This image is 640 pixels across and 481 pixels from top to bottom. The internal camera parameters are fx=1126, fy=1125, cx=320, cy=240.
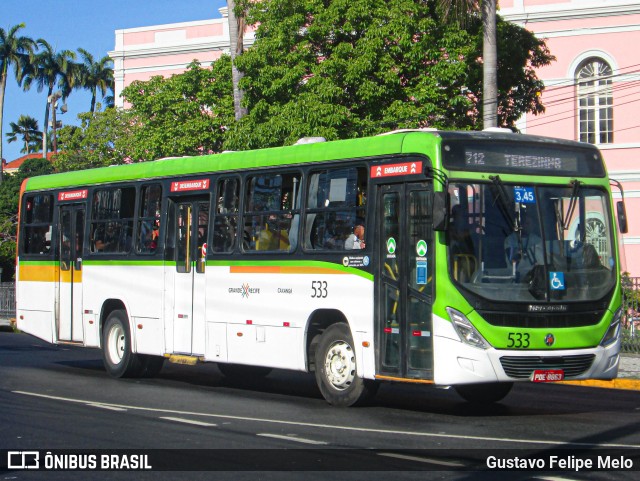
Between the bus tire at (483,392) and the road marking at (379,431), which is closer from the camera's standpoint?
the road marking at (379,431)

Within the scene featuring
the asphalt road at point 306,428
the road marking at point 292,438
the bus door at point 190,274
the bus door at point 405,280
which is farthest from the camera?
the bus door at point 190,274

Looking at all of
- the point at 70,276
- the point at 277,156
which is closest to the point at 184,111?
the point at 70,276

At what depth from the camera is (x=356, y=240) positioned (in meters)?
13.5

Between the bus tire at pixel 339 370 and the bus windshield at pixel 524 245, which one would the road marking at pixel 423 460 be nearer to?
the bus windshield at pixel 524 245

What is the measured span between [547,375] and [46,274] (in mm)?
10567

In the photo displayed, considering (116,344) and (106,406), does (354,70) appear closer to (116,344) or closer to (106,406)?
(116,344)

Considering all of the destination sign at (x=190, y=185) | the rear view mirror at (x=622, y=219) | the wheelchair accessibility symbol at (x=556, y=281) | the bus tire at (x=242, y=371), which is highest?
the destination sign at (x=190, y=185)

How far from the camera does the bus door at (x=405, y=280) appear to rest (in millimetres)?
12531

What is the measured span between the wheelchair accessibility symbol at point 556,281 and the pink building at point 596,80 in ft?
103

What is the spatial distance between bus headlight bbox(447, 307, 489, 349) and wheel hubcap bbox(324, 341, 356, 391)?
6.13 ft

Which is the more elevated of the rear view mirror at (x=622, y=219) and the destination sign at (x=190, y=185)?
the destination sign at (x=190, y=185)

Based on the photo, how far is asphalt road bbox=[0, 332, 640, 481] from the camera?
30.5 ft

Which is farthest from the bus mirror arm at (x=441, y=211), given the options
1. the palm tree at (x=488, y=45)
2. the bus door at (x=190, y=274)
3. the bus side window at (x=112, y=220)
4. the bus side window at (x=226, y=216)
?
the palm tree at (x=488, y=45)

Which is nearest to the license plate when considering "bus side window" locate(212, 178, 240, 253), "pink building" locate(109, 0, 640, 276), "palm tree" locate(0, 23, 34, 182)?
"bus side window" locate(212, 178, 240, 253)
